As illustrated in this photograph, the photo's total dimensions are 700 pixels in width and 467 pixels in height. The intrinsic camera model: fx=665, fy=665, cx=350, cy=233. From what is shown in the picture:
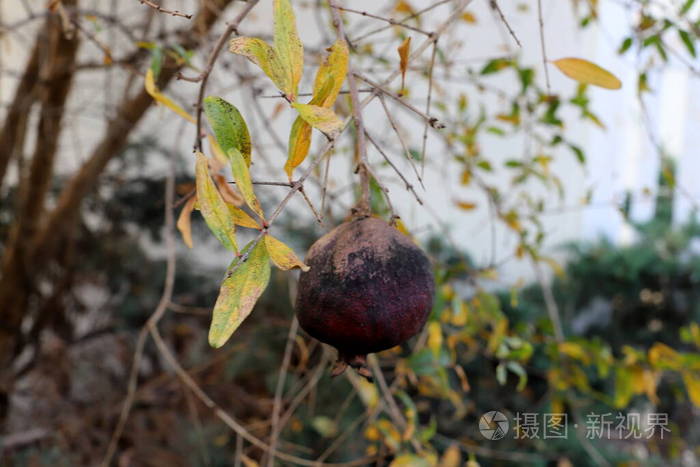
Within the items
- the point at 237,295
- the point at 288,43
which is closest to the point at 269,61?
the point at 288,43

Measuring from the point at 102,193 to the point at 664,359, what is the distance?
1.63 m

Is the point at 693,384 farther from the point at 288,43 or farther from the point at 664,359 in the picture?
the point at 288,43

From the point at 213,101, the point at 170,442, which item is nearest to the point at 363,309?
the point at 213,101

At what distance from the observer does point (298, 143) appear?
1.29 feet

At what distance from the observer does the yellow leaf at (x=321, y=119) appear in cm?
36

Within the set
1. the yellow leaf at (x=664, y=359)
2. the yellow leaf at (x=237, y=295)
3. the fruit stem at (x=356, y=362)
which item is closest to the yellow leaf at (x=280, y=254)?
the yellow leaf at (x=237, y=295)

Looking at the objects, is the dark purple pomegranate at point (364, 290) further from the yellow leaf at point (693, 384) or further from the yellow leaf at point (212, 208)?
the yellow leaf at point (693, 384)

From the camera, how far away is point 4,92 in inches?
106

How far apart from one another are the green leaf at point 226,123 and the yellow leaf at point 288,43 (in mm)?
34

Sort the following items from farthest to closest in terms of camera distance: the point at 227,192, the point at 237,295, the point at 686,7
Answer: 1. the point at 686,7
2. the point at 227,192
3. the point at 237,295

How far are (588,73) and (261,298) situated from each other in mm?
1562

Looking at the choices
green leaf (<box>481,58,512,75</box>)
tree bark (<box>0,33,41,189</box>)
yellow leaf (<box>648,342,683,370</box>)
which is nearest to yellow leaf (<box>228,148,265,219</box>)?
green leaf (<box>481,58,512,75</box>)

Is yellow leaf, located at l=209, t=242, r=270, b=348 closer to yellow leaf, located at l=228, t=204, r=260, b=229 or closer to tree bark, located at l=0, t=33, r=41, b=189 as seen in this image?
yellow leaf, located at l=228, t=204, r=260, b=229

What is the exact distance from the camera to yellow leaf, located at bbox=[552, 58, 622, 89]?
55 cm
